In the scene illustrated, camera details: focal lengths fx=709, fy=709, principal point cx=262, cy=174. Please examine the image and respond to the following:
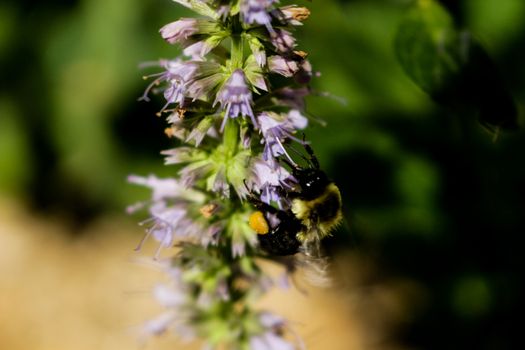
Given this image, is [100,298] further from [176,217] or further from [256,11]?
[256,11]

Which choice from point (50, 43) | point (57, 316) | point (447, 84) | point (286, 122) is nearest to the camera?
point (286, 122)

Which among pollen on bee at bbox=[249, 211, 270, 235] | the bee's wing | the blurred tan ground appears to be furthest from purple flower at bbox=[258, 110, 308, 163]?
the blurred tan ground

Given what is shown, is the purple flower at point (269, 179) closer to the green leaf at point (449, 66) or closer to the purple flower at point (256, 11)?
the purple flower at point (256, 11)

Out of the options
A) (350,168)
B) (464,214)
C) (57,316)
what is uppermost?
(350,168)

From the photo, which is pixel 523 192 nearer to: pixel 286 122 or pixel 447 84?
pixel 447 84

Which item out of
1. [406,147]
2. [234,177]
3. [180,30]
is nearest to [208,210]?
[234,177]

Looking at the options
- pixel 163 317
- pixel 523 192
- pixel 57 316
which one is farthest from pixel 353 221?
pixel 57 316
